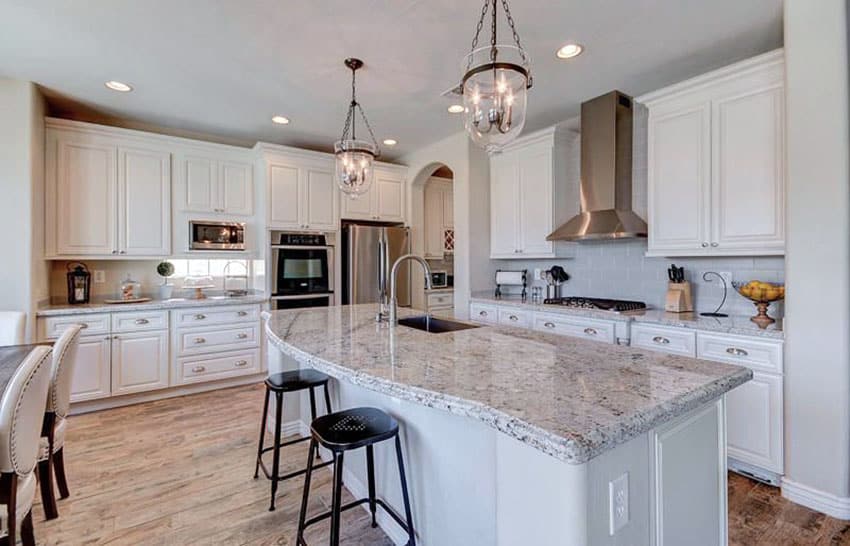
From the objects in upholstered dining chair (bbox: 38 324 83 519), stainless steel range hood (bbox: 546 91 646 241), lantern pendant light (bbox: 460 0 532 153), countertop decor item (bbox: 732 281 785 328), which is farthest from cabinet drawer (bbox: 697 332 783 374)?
upholstered dining chair (bbox: 38 324 83 519)

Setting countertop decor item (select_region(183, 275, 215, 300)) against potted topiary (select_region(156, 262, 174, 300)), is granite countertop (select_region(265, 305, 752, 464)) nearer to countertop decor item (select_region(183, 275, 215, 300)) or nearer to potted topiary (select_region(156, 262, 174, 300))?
potted topiary (select_region(156, 262, 174, 300))

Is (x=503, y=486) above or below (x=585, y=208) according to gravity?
below

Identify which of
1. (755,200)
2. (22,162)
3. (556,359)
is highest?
(22,162)

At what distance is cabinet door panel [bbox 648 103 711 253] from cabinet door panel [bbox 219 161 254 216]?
12.7 ft

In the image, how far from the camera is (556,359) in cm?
145

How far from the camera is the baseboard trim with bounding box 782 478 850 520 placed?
201 cm

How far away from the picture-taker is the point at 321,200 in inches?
181

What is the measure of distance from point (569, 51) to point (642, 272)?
1934 millimetres

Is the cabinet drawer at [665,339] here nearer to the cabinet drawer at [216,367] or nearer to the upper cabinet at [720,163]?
the upper cabinet at [720,163]

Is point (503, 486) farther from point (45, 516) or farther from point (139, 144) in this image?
point (139, 144)

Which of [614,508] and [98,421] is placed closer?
[614,508]

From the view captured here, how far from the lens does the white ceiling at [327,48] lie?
87.4 inches

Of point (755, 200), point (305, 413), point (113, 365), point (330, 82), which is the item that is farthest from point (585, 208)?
point (113, 365)

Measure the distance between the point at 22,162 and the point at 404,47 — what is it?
3.07m
